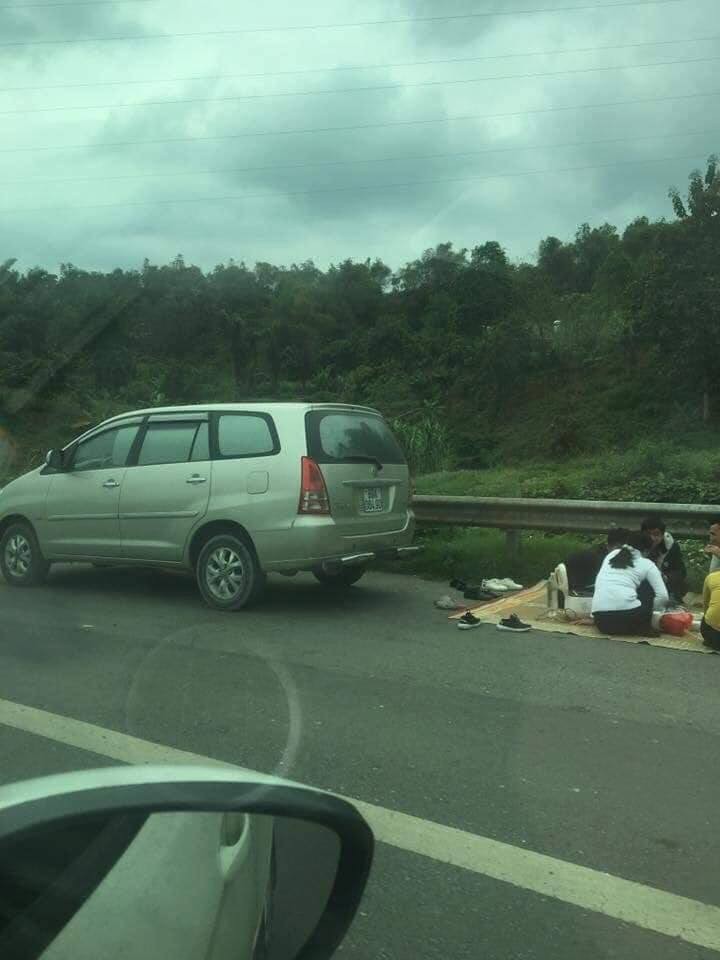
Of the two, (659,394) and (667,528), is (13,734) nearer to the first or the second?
(667,528)

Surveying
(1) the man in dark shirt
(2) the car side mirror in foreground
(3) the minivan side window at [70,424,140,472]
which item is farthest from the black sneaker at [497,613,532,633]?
Result: (2) the car side mirror in foreground

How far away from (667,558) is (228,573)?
3.93 m

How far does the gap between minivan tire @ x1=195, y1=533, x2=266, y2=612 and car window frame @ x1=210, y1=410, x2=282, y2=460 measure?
0.69 meters

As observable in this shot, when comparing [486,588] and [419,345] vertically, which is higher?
[419,345]

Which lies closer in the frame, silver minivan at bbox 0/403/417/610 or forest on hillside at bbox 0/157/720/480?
silver minivan at bbox 0/403/417/610

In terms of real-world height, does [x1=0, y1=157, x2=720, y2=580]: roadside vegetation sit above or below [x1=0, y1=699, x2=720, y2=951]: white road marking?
above

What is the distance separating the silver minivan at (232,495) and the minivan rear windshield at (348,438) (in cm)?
1

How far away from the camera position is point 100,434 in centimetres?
970

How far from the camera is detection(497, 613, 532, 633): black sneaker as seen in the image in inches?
314

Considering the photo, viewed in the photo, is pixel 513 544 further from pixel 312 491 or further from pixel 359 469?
pixel 312 491

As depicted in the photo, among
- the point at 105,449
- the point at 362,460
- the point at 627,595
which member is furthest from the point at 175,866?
the point at 105,449

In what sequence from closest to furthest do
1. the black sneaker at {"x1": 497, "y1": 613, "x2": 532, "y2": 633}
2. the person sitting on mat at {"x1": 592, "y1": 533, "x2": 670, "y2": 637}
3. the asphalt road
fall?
the asphalt road
the person sitting on mat at {"x1": 592, "y1": 533, "x2": 670, "y2": 637}
the black sneaker at {"x1": 497, "y1": 613, "x2": 532, "y2": 633}

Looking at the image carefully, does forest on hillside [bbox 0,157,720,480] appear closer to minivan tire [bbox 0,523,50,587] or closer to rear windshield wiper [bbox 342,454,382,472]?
minivan tire [bbox 0,523,50,587]

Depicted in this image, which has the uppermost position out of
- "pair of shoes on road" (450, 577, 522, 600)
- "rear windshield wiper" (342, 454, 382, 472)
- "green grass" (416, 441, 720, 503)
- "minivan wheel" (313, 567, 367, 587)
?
"rear windshield wiper" (342, 454, 382, 472)
